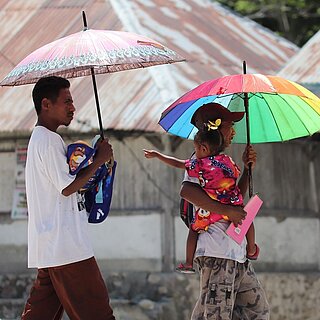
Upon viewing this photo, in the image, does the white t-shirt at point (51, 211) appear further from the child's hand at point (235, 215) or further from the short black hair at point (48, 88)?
the child's hand at point (235, 215)

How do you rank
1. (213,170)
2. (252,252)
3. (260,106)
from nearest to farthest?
(213,170), (252,252), (260,106)

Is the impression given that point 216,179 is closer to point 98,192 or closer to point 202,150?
point 202,150

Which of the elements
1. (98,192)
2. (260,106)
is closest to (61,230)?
(98,192)

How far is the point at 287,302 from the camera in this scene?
1048 centimetres

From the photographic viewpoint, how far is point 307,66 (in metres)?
9.72

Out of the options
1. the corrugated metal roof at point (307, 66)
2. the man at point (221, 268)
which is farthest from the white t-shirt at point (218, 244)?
the corrugated metal roof at point (307, 66)

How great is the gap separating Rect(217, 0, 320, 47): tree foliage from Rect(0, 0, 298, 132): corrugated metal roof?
16.5 ft

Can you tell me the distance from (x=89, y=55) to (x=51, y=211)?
0.99 m

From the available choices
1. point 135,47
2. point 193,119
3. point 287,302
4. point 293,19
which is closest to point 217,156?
point 193,119

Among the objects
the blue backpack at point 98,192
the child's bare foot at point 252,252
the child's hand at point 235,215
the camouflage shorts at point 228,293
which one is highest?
the blue backpack at point 98,192

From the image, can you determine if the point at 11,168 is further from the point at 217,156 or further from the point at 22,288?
the point at 217,156

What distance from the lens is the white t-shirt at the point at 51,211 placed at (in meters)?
5.96

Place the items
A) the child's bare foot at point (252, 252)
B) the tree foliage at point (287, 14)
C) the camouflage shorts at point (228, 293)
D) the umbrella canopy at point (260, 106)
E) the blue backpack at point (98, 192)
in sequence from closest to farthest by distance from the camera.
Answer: the camouflage shorts at point (228, 293), the umbrella canopy at point (260, 106), the child's bare foot at point (252, 252), the blue backpack at point (98, 192), the tree foliage at point (287, 14)

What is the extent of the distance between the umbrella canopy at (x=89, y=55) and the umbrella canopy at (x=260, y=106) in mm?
362
